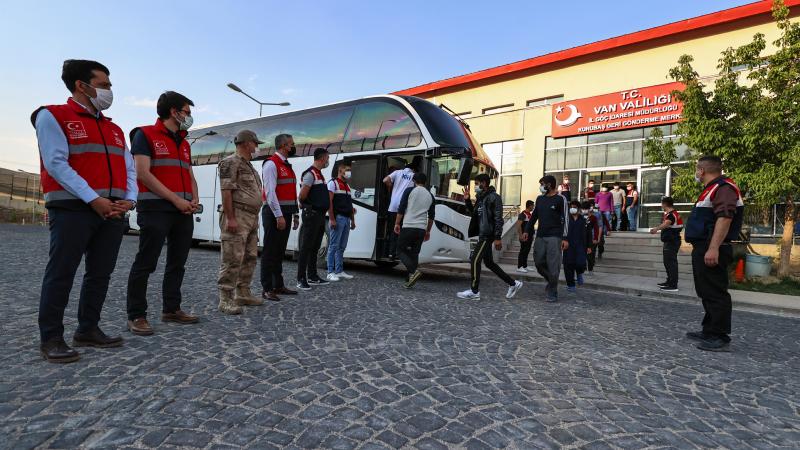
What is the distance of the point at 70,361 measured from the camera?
2.82 metres

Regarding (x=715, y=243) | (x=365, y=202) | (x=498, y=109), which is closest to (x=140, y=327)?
(x=715, y=243)

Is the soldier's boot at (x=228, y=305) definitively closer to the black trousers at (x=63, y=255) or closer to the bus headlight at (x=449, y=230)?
the black trousers at (x=63, y=255)

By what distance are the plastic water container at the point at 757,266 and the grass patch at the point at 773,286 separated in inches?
13.3

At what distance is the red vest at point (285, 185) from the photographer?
5.41 m

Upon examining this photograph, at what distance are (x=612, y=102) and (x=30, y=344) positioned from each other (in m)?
18.6

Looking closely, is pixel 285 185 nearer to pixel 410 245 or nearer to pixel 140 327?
pixel 410 245

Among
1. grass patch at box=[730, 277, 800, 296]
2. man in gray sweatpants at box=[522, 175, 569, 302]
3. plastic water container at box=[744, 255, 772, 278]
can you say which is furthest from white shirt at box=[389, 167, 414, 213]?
plastic water container at box=[744, 255, 772, 278]

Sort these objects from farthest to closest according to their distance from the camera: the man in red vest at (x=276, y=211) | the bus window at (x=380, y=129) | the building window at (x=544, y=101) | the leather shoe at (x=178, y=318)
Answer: the building window at (x=544, y=101) → the bus window at (x=380, y=129) → the man in red vest at (x=276, y=211) → the leather shoe at (x=178, y=318)

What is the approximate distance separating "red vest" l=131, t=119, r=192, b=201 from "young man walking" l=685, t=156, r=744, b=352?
15.9 feet

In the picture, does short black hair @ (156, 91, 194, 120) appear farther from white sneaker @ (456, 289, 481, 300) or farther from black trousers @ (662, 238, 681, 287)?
black trousers @ (662, 238, 681, 287)

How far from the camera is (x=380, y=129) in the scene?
8.83 m

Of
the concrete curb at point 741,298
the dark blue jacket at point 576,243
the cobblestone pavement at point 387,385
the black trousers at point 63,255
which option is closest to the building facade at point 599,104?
the concrete curb at point 741,298

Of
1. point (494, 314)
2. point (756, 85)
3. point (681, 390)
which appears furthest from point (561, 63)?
point (681, 390)

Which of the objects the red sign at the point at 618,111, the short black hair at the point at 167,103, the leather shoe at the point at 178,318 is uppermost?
the red sign at the point at 618,111
